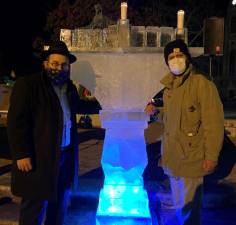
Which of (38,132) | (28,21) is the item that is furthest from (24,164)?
(28,21)

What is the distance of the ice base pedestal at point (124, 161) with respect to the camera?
5254mm

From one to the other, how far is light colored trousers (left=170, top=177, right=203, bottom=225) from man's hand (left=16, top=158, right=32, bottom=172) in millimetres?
1194

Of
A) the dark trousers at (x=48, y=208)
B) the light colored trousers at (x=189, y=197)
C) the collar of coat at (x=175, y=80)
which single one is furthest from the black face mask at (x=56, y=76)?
the light colored trousers at (x=189, y=197)

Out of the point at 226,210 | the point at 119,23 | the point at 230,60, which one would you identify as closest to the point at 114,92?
the point at 119,23

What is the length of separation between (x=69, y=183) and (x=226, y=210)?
2.50 m

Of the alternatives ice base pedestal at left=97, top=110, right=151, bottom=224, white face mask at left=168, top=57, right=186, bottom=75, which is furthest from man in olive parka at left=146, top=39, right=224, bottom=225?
ice base pedestal at left=97, top=110, right=151, bottom=224

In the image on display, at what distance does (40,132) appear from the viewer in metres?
4.01

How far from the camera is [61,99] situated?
4.18 meters

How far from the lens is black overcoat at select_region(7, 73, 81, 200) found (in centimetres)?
394

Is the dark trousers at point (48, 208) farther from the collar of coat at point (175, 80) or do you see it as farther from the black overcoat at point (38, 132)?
the collar of coat at point (175, 80)

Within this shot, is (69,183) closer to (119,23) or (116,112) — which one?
(116,112)

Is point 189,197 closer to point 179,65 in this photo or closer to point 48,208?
point 179,65

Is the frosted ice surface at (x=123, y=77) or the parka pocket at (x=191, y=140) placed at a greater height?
the frosted ice surface at (x=123, y=77)

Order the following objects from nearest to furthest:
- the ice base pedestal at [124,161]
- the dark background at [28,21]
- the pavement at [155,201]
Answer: the ice base pedestal at [124,161] → the pavement at [155,201] → the dark background at [28,21]
